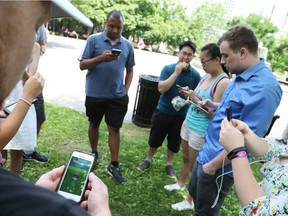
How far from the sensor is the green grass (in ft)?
11.3

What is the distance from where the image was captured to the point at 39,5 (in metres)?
0.71

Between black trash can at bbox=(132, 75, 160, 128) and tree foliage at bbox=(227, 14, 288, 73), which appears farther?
tree foliage at bbox=(227, 14, 288, 73)

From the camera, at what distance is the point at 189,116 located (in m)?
3.36

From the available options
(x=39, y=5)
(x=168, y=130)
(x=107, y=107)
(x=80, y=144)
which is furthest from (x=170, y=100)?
(x=39, y=5)

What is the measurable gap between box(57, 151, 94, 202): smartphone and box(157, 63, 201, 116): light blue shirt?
2392mm

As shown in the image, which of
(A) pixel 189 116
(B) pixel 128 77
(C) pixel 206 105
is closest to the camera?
(C) pixel 206 105

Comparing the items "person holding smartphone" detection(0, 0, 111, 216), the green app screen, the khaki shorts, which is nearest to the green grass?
the khaki shorts

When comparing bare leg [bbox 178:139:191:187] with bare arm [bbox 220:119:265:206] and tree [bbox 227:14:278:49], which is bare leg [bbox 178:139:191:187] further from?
tree [bbox 227:14:278:49]

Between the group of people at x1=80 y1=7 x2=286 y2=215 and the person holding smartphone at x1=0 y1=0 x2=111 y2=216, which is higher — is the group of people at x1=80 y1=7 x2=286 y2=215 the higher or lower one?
the lower one

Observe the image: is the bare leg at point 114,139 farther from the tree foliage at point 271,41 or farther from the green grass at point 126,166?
the tree foliage at point 271,41

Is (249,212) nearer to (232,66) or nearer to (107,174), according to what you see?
(232,66)

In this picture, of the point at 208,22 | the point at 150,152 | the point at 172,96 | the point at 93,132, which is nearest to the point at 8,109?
the point at 93,132

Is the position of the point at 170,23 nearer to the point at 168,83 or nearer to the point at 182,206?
the point at 168,83

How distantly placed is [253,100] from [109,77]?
2096mm
